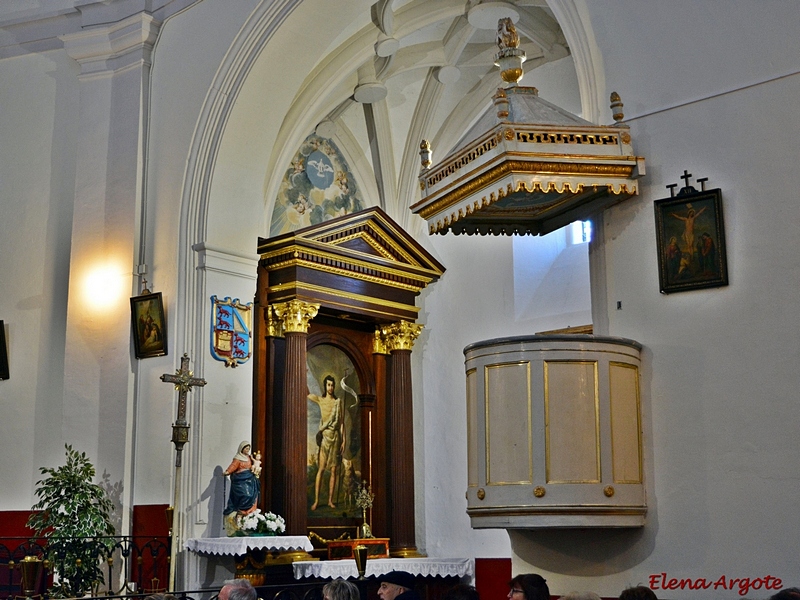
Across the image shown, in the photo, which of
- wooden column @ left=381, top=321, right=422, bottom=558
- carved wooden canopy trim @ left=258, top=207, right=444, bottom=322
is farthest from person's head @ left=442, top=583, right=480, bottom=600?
wooden column @ left=381, top=321, right=422, bottom=558

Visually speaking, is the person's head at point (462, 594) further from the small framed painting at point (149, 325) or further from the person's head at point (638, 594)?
the small framed painting at point (149, 325)

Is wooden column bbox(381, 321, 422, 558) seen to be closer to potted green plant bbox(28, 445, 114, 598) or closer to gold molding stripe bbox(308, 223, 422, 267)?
gold molding stripe bbox(308, 223, 422, 267)

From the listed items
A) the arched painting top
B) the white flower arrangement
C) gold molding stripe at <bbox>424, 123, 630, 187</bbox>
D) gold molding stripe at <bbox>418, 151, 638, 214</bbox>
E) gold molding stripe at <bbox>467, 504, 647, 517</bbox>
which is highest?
the arched painting top

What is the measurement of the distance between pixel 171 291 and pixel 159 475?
5.37 ft

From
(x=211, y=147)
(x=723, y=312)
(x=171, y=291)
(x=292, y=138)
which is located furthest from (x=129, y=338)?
(x=723, y=312)

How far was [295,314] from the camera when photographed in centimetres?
1032

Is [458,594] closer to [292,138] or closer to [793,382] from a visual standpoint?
[793,382]

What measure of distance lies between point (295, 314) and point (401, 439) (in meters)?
2.09

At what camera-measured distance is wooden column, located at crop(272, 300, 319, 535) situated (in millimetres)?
10008

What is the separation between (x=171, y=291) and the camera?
29.4 ft

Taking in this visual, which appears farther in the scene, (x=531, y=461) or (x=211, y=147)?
(x=211, y=147)

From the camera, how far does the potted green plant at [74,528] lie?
26.0 feet

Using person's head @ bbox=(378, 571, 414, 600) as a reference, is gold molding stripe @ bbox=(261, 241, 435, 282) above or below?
above

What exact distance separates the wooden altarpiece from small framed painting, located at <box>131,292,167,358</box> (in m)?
1.69
